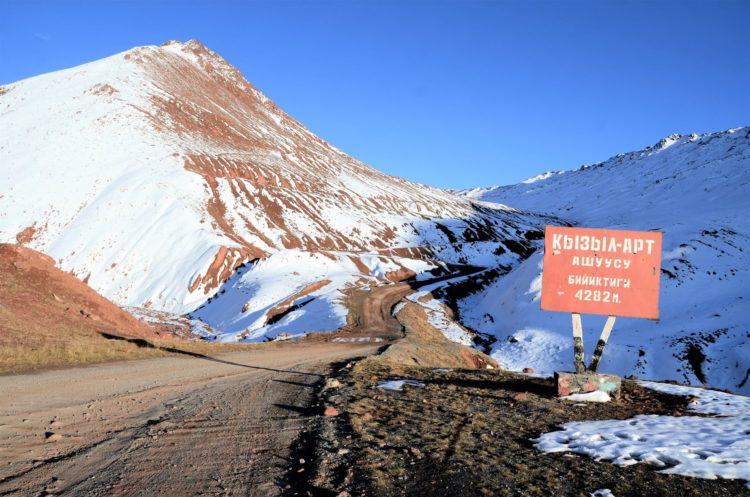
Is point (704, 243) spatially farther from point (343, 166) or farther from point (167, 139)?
point (343, 166)

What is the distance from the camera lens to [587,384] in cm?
1056

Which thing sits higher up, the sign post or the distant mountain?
the distant mountain

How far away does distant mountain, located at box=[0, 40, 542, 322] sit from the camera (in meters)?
55.0

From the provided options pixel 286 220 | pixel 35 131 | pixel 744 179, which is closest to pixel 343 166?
pixel 286 220

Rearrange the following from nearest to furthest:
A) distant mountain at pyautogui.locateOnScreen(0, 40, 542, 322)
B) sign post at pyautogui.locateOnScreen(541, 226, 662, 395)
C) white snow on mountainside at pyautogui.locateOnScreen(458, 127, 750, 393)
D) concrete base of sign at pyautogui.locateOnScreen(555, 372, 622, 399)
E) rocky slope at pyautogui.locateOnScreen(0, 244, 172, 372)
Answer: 1. concrete base of sign at pyautogui.locateOnScreen(555, 372, 622, 399)
2. sign post at pyautogui.locateOnScreen(541, 226, 662, 395)
3. rocky slope at pyautogui.locateOnScreen(0, 244, 172, 372)
4. white snow on mountainside at pyautogui.locateOnScreen(458, 127, 750, 393)
5. distant mountain at pyautogui.locateOnScreen(0, 40, 542, 322)

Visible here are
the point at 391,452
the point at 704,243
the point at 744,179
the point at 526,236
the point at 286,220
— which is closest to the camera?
the point at 391,452

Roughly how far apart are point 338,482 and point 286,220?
227 ft

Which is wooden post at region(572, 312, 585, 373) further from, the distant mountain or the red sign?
the distant mountain

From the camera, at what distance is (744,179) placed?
14562 cm

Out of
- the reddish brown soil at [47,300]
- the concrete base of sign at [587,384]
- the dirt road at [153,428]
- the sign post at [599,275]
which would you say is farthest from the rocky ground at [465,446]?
the reddish brown soil at [47,300]

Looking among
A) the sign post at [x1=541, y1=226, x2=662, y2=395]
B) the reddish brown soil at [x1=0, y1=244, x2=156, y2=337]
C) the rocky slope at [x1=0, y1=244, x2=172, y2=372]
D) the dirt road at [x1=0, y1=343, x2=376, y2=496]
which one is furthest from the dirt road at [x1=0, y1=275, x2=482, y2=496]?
the reddish brown soil at [x1=0, y1=244, x2=156, y2=337]

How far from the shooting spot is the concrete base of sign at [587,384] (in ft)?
34.7

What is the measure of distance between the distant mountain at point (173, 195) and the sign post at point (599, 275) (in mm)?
34390

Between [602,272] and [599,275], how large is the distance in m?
0.09
